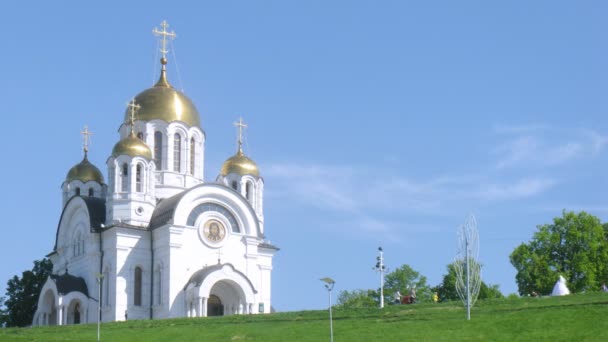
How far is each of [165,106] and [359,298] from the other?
73.5 ft

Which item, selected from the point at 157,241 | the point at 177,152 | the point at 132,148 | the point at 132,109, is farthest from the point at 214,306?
the point at 132,109

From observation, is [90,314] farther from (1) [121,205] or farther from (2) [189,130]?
(2) [189,130]

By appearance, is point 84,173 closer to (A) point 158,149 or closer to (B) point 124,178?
(A) point 158,149

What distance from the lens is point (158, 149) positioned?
172 ft

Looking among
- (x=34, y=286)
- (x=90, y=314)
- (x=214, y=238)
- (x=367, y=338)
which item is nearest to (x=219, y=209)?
(x=214, y=238)

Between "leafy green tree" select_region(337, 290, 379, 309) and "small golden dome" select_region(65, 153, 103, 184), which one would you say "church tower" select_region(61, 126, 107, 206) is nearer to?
"small golden dome" select_region(65, 153, 103, 184)

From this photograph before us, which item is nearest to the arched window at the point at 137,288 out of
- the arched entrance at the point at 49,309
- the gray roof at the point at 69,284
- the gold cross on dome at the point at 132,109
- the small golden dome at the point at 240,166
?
the gray roof at the point at 69,284

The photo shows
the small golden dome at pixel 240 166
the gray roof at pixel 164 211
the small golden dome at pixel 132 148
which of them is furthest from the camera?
the small golden dome at pixel 240 166

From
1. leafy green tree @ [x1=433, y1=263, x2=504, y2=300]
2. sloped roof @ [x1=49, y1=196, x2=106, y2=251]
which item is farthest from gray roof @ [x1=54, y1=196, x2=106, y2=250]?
leafy green tree @ [x1=433, y1=263, x2=504, y2=300]

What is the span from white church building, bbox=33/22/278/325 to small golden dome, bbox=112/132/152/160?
0.16 feet

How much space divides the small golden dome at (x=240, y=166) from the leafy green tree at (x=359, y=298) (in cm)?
1347

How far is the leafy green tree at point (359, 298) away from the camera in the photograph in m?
65.8

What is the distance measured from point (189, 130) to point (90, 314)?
37.4ft

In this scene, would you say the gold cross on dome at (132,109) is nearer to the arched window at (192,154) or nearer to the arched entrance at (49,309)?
the arched window at (192,154)
